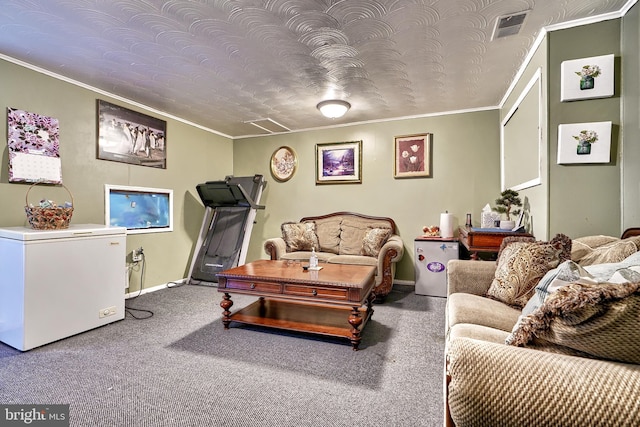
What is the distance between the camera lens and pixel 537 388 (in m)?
0.70

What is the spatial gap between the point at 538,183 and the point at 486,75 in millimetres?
1288

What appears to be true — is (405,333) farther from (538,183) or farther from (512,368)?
(512,368)

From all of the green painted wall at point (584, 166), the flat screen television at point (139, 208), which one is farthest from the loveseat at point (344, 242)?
the green painted wall at point (584, 166)

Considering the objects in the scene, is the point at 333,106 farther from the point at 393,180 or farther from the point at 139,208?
the point at 139,208

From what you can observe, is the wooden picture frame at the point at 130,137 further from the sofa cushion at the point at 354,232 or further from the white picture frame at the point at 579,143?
the white picture frame at the point at 579,143

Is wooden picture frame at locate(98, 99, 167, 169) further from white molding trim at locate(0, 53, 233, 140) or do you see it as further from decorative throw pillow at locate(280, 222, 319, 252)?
decorative throw pillow at locate(280, 222, 319, 252)

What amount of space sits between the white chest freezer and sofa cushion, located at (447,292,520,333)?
1.75m

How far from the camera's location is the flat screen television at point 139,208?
11.4 ft

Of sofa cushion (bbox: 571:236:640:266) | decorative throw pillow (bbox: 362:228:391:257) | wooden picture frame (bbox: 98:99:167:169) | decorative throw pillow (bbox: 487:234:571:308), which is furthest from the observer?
decorative throw pillow (bbox: 362:228:391:257)

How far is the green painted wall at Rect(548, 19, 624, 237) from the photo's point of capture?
203 cm

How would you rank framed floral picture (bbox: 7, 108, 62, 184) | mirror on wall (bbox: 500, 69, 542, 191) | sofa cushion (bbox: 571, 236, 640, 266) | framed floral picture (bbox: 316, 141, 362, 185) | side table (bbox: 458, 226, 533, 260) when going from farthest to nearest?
framed floral picture (bbox: 316, 141, 362, 185) → side table (bbox: 458, 226, 533, 260) → framed floral picture (bbox: 7, 108, 62, 184) → mirror on wall (bbox: 500, 69, 542, 191) → sofa cushion (bbox: 571, 236, 640, 266)

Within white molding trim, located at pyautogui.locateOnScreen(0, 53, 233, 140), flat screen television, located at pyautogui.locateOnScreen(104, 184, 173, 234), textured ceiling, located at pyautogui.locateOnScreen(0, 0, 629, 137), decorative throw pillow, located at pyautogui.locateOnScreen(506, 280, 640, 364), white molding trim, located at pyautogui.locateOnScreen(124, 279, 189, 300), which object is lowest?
white molding trim, located at pyautogui.locateOnScreen(124, 279, 189, 300)

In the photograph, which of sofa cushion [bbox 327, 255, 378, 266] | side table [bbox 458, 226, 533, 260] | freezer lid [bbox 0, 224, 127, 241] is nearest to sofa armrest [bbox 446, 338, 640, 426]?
side table [bbox 458, 226, 533, 260]

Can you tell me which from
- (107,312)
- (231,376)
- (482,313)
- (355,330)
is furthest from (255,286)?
(482,313)
